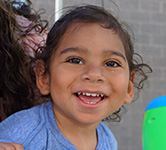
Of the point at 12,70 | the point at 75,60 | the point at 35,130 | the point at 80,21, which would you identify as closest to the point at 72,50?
the point at 75,60

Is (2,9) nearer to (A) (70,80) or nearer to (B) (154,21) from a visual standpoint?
(A) (70,80)

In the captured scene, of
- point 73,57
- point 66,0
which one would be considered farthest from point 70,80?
point 66,0

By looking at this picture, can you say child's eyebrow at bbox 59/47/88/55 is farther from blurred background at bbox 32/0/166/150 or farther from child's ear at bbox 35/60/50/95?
blurred background at bbox 32/0/166/150

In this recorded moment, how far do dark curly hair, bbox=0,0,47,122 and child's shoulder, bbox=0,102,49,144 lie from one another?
12.4 inches

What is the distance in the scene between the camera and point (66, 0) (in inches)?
119

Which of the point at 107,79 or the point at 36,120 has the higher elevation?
the point at 107,79

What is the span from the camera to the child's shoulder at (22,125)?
122 centimetres

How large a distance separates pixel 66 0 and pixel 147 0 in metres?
1.33

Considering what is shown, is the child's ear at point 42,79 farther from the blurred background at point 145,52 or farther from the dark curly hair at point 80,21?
the blurred background at point 145,52

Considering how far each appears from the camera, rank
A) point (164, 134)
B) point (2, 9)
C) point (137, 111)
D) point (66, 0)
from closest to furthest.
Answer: point (164, 134) → point (2, 9) → point (66, 0) → point (137, 111)

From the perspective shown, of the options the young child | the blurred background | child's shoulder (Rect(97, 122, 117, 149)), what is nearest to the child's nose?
the young child

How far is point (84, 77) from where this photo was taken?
1236mm

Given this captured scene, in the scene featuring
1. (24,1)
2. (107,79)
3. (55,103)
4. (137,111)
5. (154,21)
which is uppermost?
(24,1)

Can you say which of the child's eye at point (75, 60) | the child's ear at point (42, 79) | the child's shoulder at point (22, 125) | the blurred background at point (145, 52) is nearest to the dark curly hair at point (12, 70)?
the child's ear at point (42, 79)
